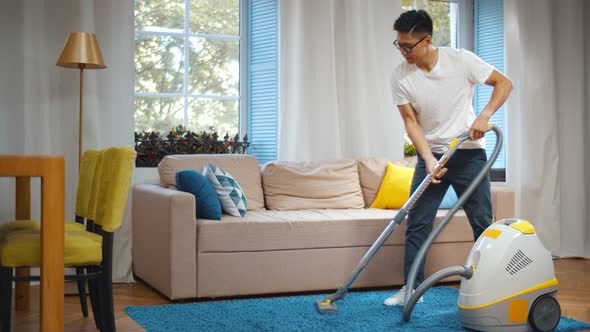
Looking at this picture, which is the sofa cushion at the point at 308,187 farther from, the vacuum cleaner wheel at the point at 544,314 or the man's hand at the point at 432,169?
the vacuum cleaner wheel at the point at 544,314

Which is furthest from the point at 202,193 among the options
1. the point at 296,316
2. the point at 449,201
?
the point at 449,201

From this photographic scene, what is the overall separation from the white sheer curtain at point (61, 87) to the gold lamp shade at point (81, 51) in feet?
0.97

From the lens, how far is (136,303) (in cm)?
389

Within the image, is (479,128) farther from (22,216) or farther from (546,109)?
(546,109)

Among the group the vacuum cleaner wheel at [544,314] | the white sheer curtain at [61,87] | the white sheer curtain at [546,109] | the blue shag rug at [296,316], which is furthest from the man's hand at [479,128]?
the white sheer curtain at [546,109]

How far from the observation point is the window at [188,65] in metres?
5.07

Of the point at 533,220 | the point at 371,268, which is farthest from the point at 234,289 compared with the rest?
the point at 533,220

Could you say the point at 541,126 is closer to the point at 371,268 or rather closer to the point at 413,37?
the point at 371,268

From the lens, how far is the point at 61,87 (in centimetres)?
446

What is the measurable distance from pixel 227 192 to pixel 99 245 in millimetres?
1478

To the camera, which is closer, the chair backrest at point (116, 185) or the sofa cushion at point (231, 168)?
the chair backrest at point (116, 185)

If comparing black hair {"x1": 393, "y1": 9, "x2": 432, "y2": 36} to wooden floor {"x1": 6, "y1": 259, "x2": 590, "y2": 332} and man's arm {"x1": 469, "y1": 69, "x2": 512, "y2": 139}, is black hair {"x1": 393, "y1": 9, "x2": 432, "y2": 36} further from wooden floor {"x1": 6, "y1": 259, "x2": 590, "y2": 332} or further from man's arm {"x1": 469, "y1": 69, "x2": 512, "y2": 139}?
wooden floor {"x1": 6, "y1": 259, "x2": 590, "y2": 332}

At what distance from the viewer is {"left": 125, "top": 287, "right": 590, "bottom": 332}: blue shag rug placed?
3.28 metres

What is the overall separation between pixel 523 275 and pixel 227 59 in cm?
290
